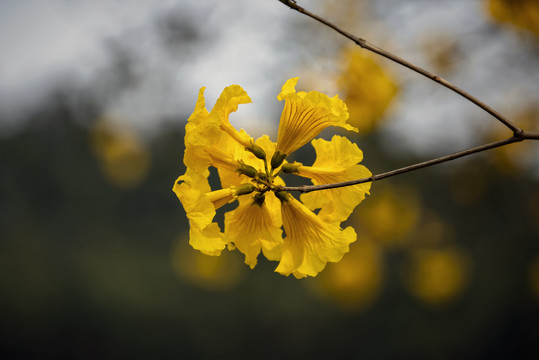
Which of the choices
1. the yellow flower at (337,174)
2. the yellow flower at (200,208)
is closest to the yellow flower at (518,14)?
the yellow flower at (337,174)

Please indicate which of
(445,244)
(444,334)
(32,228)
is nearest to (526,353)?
(444,334)

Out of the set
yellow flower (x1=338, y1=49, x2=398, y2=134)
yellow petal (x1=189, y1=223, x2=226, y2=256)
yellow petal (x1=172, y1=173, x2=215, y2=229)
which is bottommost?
yellow petal (x1=189, y1=223, x2=226, y2=256)

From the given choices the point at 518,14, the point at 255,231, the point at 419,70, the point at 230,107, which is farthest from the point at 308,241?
the point at 518,14

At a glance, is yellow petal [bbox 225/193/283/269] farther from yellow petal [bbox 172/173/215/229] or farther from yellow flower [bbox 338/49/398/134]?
yellow flower [bbox 338/49/398/134]

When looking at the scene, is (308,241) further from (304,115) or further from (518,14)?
(518,14)

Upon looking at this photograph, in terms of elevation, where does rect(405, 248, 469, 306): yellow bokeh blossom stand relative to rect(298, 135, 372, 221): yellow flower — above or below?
above

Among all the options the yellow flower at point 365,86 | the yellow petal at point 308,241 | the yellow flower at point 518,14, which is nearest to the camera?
the yellow petal at point 308,241

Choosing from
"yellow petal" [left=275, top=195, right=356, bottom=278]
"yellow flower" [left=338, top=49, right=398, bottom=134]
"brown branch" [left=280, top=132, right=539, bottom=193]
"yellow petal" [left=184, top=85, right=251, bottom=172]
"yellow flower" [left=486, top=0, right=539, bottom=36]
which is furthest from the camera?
"yellow flower" [left=338, top=49, right=398, bottom=134]

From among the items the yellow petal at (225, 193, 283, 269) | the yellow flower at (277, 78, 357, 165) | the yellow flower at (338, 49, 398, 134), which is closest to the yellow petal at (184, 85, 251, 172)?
the yellow flower at (277, 78, 357, 165)

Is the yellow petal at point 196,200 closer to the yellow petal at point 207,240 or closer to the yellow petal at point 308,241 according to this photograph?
the yellow petal at point 207,240
